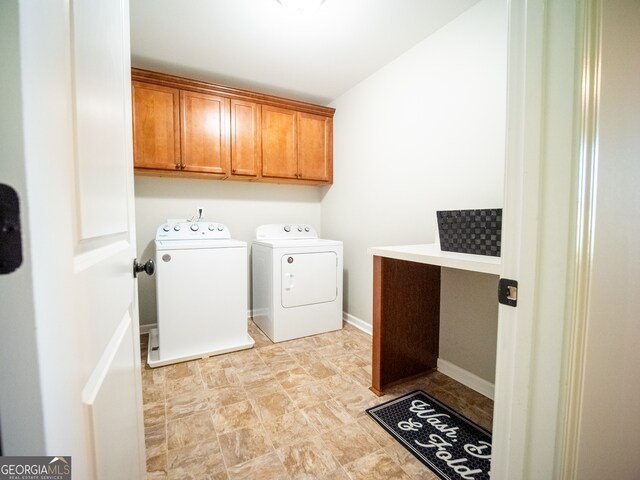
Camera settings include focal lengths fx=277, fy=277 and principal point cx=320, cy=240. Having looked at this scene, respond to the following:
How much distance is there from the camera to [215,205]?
2.90 metres

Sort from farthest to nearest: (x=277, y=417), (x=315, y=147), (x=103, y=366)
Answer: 1. (x=315, y=147)
2. (x=277, y=417)
3. (x=103, y=366)

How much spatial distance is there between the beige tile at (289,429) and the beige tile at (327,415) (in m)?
0.03

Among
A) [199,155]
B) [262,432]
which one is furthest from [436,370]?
[199,155]

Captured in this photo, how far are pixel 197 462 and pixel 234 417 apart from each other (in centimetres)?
29

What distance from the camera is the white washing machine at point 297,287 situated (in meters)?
2.44

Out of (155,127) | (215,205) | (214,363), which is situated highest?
(155,127)

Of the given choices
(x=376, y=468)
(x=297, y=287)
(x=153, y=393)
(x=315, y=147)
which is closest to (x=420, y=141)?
(x=315, y=147)

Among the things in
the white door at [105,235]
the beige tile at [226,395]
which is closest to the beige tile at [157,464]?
the beige tile at [226,395]

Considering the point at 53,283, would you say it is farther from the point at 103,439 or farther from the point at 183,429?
the point at 183,429

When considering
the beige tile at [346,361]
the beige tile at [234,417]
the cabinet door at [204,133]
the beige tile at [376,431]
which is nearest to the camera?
the beige tile at [376,431]

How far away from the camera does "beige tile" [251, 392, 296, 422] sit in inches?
59.2

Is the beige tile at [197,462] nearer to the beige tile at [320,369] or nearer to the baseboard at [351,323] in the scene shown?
the beige tile at [320,369]

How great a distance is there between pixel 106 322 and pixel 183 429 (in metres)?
1.20

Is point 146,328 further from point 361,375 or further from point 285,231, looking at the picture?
point 361,375
